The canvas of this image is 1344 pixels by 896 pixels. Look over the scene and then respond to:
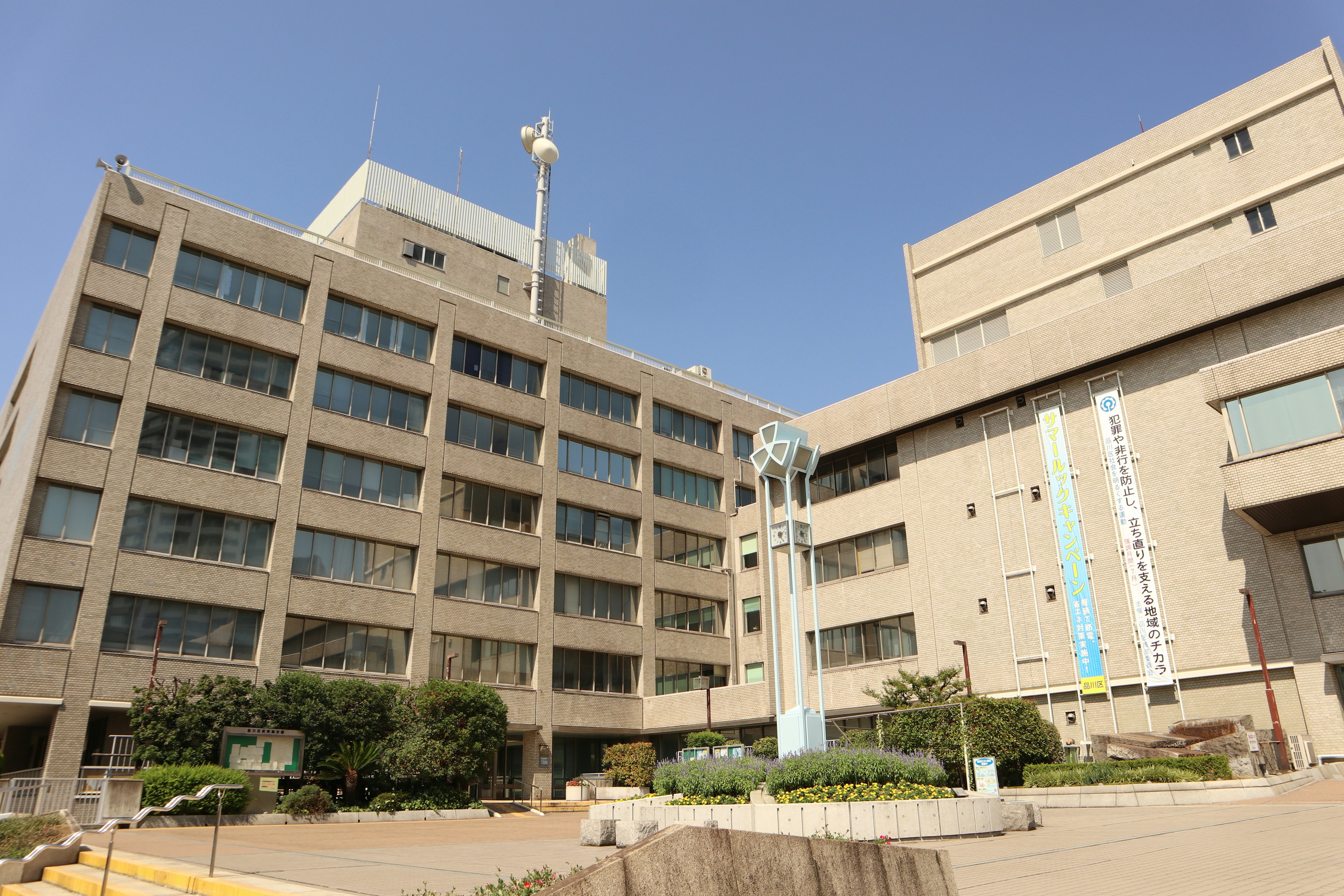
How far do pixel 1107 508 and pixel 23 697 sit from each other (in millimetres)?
36564

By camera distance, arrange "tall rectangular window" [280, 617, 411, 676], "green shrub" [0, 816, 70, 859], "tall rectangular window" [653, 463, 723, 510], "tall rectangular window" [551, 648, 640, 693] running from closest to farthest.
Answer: "green shrub" [0, 816, 70, 859]
"tall rectangular window" [280, 617, 411, 676]
"tall rectangular window" [551, 648, 640, 693]
"tall rectangular window" [653, 463, 723, 510]

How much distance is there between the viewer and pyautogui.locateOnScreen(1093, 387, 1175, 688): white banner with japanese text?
2875cm

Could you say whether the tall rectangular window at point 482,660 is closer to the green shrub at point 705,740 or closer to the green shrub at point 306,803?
the green shrub at point 705,740

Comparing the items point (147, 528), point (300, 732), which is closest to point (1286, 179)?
point (300, 732)

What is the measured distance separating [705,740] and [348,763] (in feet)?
48.7

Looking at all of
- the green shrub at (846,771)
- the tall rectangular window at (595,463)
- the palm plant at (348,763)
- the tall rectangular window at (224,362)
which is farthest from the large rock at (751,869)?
the tall rectangular window at (595,463)

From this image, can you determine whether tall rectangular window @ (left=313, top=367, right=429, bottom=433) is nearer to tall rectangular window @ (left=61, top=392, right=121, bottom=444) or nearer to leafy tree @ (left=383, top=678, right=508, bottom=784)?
tall rectangular window @ (left=61, top=392, right=121, bottom=444)

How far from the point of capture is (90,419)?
104 ft

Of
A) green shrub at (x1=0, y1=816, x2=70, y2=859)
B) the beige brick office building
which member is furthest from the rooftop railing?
green shrub at (x1=0, y1=816, x2=70, y2=859)

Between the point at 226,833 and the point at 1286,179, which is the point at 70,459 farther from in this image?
the point at 1286,179

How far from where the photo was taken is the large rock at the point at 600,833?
16203mm

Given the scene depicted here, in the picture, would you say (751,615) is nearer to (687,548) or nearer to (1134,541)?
(687,548)

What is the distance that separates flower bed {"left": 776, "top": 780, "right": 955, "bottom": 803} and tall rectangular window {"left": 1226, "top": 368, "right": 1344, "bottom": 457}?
16.4 m

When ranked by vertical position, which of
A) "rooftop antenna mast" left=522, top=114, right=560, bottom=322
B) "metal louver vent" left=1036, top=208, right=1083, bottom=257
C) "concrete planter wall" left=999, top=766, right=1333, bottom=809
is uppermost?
"rooftop antenna mast" left=522, top=114, right=560, bottom=322
